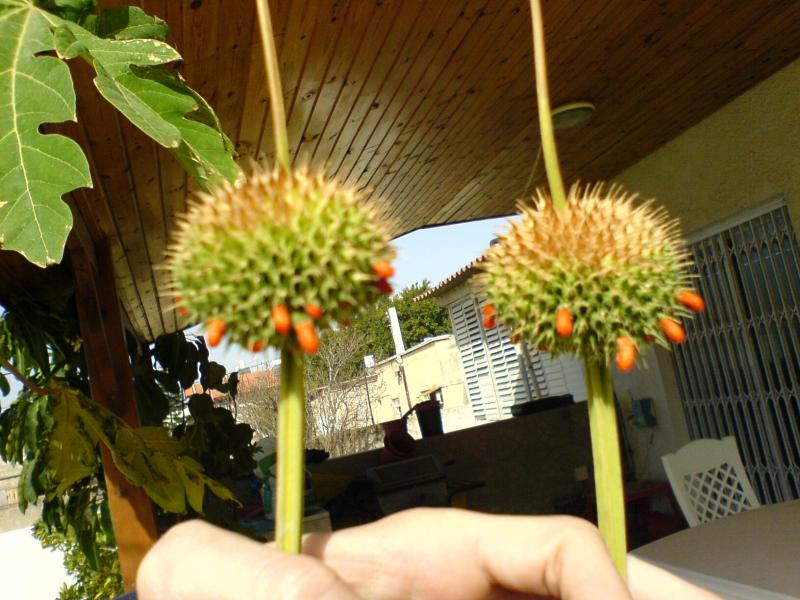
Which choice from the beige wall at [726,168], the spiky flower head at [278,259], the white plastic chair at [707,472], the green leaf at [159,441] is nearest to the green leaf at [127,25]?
the spiky flower head at [278,259]

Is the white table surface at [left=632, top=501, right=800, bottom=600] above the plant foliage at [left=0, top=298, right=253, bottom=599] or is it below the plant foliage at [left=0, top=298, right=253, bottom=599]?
below

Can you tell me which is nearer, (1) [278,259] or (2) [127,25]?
(1) [278,259]

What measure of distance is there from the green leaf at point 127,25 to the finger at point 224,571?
854 millimetres

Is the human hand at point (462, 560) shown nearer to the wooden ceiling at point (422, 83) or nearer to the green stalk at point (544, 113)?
the green stalk at point (544, 113)

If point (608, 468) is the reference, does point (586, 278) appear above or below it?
above

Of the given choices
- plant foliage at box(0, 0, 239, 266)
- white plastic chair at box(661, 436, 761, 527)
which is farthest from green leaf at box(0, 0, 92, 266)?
white plastic chair at box(661, 436, 761, 527)

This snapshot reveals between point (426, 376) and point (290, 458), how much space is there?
1797cm

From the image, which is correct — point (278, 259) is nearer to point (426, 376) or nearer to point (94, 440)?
point (94, 440)

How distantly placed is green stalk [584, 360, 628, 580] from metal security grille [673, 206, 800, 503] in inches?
189

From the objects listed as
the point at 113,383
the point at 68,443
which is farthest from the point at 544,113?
the point at 113,383

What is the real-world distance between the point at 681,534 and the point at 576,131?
2.71 metres

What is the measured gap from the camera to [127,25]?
1087 millimetres

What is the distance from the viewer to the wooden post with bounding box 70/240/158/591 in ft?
11.2

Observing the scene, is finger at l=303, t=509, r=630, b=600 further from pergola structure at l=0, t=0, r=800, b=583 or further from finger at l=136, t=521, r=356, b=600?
pergola structure at l=0, t=0, r=800, b=583
